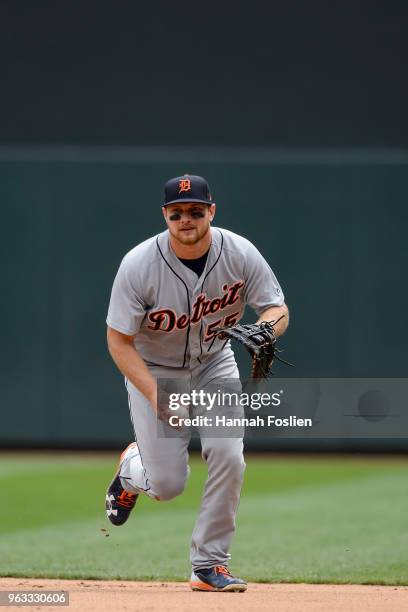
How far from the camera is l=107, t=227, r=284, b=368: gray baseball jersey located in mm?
5137

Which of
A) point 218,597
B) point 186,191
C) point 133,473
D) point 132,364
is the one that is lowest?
point 218,597

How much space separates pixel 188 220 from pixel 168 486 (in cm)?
112

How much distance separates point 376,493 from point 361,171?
254 cm

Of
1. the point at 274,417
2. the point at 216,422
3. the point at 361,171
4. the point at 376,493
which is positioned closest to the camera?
the point at 216,422

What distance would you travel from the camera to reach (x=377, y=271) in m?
9.93

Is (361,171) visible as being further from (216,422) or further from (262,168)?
(216,422)

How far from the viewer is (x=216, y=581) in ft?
17.0

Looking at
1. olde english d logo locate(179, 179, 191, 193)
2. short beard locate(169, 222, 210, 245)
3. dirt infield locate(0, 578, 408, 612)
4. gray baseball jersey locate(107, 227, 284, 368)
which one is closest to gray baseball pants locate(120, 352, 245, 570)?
gray baseball jersey locate(107, 227, 284, 368)

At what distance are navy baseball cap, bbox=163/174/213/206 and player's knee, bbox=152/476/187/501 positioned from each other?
3.80 ft

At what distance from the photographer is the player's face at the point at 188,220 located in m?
4.99

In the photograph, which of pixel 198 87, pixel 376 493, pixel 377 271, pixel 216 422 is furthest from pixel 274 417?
pixel 198 87

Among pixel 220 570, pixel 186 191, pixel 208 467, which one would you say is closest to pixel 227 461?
pixel 208 467

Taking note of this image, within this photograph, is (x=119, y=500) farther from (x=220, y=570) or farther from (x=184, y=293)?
(x=184, y=293)

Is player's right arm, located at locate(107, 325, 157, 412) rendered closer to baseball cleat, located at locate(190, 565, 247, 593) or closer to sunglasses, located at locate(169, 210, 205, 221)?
sunglasses, located at locate(169, 210, 205, 221)
